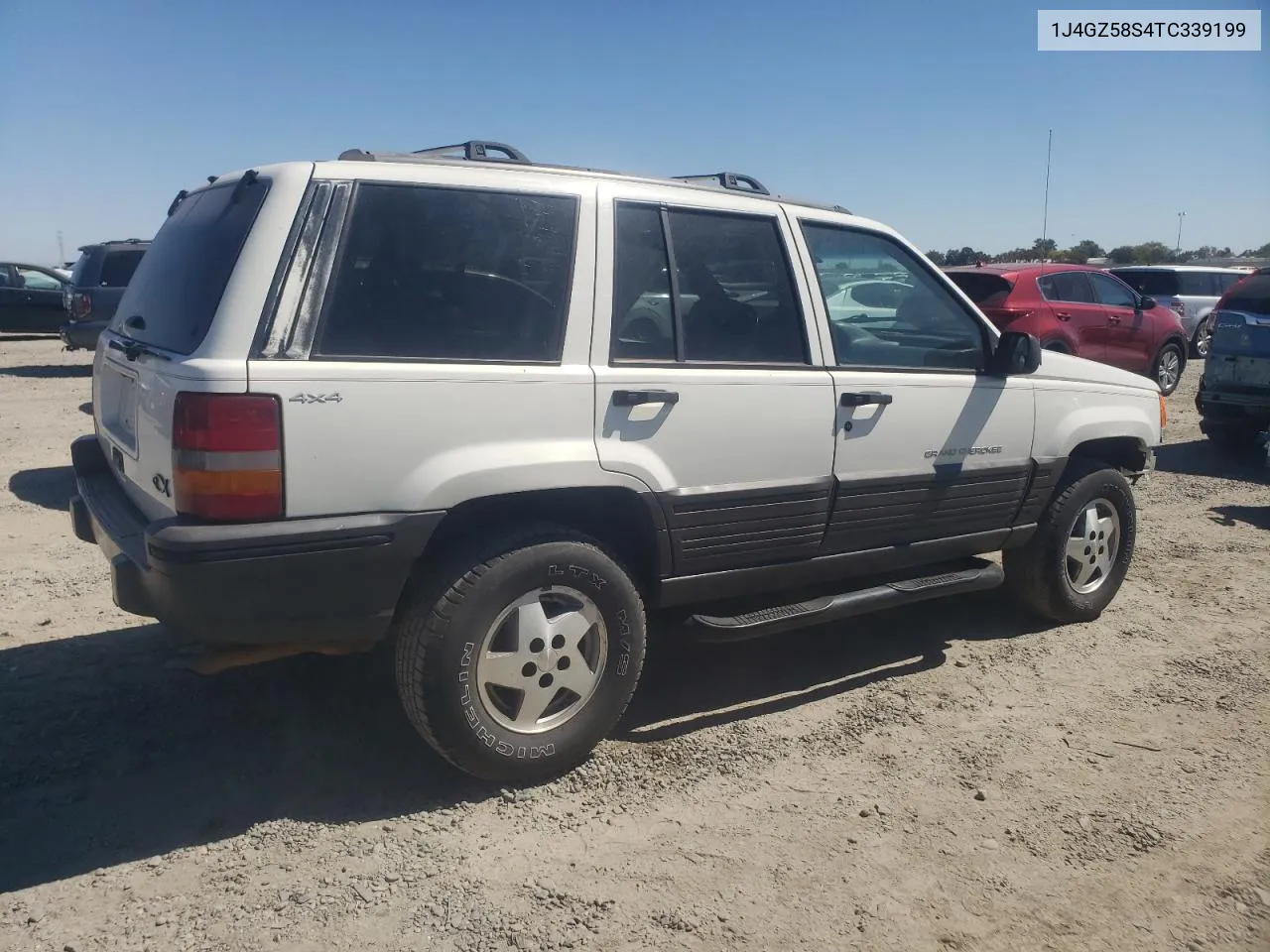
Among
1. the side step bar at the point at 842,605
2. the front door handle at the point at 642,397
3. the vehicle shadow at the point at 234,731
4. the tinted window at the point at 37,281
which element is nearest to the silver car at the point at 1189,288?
the side step bar at the point at 842,605

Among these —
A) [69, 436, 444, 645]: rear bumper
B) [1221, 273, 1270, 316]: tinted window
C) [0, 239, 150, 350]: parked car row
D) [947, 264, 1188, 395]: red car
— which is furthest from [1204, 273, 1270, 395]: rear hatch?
[0, 239, 150, 350]: parked car row

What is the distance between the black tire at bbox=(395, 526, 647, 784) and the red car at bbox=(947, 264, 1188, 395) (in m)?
8.79

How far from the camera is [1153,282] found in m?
18.7

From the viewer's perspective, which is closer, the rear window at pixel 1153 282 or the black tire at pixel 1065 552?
the black tire at pixel 1065 552

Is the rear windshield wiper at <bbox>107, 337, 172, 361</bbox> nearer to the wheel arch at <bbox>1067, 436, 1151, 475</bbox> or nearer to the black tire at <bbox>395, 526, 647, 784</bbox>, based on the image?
the black tire at <bbox>395, 526, 647, 784</bbox>

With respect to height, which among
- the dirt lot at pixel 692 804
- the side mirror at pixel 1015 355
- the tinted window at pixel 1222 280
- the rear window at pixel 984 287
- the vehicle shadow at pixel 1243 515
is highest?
the tinted window at pixel 1222 280

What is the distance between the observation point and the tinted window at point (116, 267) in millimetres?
13828

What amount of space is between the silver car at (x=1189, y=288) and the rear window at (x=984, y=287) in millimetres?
8475

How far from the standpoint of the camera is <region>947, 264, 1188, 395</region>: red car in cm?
1114

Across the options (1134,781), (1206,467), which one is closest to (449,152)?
(1134,781)

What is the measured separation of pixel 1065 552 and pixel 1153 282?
53.4 feet

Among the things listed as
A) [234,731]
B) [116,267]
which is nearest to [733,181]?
[234,731]

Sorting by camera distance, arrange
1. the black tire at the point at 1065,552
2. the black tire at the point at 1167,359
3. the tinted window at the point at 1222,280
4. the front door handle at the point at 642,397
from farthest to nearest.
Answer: the tinted window at the point at 1222,280 < the black tire at the point at 1167,359 < the black tire at the point at 1065,552 < the front door handle at the point at 642,397

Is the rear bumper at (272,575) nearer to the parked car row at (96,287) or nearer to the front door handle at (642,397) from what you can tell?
the front door handle at (642,397)
